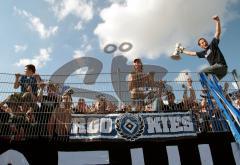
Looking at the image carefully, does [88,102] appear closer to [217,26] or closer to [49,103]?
[49,103]

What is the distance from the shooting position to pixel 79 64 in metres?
11.1

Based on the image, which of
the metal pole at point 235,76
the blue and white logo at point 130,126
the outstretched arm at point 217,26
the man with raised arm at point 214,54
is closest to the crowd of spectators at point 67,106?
the blue and white logo at point 130,126

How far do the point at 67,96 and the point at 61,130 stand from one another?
0.77 metres

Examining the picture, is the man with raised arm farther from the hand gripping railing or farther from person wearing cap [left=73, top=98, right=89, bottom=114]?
person wearing cap [left=73, top=98, right=89, bottom=114]

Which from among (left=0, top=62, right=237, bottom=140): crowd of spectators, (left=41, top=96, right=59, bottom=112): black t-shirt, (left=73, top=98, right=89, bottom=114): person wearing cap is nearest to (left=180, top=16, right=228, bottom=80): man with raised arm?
(left=0, top=62, right=237, bottom=140): crowd of spectators

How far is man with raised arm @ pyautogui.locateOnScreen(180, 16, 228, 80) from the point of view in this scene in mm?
6828

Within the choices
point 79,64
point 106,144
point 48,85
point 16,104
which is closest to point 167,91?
point 106,144

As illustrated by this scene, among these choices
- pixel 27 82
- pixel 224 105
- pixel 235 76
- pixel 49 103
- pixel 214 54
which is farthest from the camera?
pixel 214 54

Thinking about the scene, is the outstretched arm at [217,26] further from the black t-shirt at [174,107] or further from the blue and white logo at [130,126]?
A: the blue and white logo at [130,126]

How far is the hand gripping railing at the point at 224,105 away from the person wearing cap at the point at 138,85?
1.36 meters

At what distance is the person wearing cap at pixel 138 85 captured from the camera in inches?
257

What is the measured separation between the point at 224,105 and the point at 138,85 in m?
2.01

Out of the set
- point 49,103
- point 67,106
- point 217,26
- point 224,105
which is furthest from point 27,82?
point 217,26

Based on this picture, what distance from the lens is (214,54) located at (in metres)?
7.13
